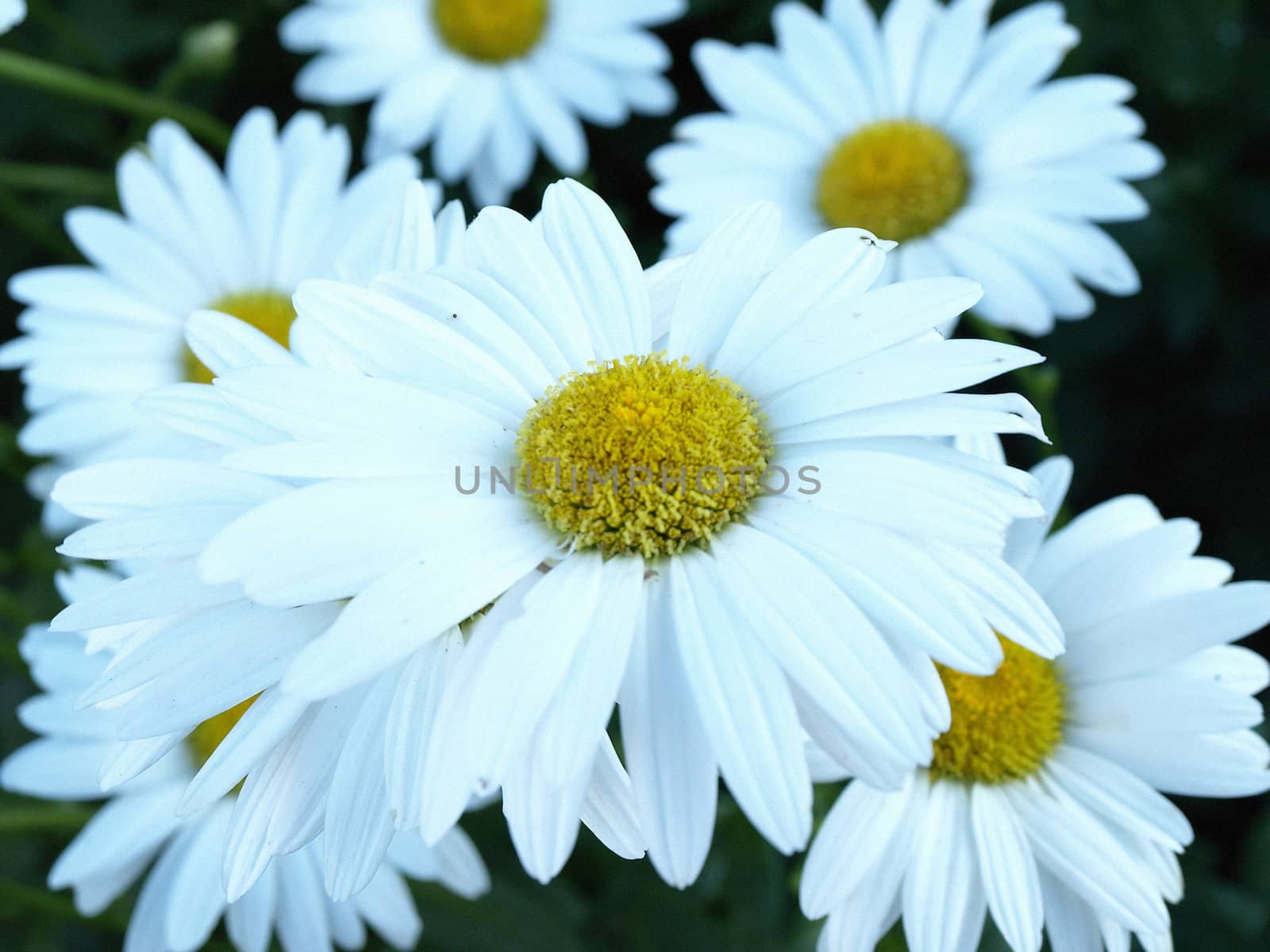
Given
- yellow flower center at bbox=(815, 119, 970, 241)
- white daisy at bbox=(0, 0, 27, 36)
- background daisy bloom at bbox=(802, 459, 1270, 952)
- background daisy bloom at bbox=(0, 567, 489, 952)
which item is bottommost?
background daisy bloom at bbox=(0, 567, 489, 952)

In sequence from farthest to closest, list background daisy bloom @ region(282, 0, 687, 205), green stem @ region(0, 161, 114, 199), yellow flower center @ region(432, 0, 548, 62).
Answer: yellow flower center @ region(432, 0, 548, 62) → background daisy bloom @ region(282, 0, 687, 205) → green stem @ region(0, 161, 114, 199)

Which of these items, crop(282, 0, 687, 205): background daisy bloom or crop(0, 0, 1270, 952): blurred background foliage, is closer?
crop(0, 0, 1270, 952): blurred background foliage

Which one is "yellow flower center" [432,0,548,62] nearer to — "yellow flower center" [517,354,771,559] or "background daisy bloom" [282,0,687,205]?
"background daisy bloom" [282,0,687,205]

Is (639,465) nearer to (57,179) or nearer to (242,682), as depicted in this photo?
(242,682)

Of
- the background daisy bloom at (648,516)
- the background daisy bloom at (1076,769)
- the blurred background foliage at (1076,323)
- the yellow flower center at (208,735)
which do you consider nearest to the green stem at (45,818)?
the blurred background foliage at (1076,323)

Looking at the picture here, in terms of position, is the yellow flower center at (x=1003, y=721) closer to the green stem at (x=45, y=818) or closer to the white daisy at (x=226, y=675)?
the white daisy at (x=226, y=675)

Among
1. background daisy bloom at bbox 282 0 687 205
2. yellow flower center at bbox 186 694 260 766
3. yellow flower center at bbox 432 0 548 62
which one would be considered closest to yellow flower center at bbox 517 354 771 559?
yellow flower center at bbox 186 694 260 766

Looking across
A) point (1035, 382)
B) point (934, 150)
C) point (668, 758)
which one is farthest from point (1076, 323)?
point (668, 758)
